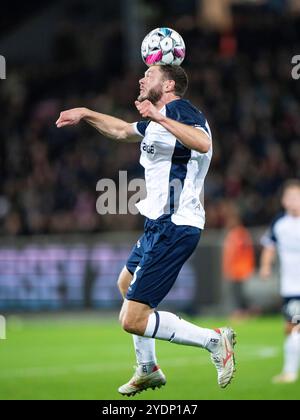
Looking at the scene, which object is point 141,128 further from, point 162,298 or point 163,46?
point 162,298

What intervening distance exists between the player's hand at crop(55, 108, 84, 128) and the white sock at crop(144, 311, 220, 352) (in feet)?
5.35

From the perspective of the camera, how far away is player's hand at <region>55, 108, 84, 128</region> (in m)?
8.92

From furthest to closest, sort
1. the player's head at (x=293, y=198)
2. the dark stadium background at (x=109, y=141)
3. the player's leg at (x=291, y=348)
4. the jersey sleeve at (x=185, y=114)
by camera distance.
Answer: the dark stadium background at (x=109, y=141)
the player's head at (x=293, y=198)
the player's leg at (x=291, y=348)
the jersey sleeve at (x=185, y=114)

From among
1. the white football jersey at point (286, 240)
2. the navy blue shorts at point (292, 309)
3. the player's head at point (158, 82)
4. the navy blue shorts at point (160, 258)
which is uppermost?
the player's head at point (158, 82)

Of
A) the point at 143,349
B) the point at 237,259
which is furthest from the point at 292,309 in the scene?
the point at 237,259

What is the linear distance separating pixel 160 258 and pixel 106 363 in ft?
23.5

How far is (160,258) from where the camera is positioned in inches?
356

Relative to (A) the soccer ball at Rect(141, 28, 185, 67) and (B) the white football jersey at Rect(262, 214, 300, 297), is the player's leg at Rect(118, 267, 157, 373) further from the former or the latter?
(B) the white football jersey at Rect(262, 214, 300, 297)

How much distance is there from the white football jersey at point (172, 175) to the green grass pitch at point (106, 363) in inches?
134

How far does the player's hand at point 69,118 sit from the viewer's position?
892 centimetres

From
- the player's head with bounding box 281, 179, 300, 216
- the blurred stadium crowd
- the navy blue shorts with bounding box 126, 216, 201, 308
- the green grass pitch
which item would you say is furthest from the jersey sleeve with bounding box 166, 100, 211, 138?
the blurred stadium crowd

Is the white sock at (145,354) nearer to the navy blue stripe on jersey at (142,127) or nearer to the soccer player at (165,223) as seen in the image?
the soccer player at (165,223)

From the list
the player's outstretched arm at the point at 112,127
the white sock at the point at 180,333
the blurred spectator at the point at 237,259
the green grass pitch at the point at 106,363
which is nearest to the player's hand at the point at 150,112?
the player's outstretched arm at the point at 112,127
